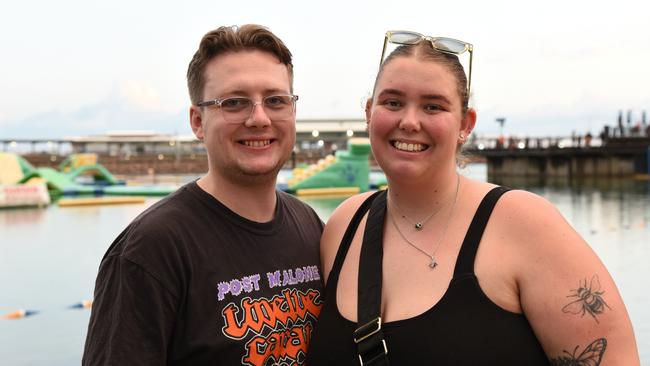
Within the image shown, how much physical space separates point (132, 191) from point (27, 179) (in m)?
3.63

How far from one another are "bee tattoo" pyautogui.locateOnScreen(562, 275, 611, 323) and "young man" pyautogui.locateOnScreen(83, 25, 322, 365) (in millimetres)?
914

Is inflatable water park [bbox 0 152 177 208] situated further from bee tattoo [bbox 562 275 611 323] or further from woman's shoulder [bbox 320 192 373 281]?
bee tattoo [bbox 562 275 611 323]

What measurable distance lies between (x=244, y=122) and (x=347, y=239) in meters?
0.59

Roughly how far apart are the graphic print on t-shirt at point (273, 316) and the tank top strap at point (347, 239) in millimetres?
96

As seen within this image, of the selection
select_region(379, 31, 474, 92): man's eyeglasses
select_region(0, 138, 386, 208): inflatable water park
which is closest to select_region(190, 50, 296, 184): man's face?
select_region(379, 31, 474, 92): man's eyeglasses

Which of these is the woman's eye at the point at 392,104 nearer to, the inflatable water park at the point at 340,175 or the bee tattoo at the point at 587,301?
the bee tattoo at the point at 587,301

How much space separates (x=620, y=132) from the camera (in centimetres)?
3900

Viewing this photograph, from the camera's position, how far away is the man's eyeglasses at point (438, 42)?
2217 millimetres

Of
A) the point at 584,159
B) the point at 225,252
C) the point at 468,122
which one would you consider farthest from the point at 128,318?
the point at 584,159

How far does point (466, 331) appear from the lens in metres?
1.92

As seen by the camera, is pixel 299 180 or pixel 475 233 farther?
pixel 299 180

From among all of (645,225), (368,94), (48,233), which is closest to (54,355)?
(368,94)

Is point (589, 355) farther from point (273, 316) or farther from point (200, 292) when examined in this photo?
point (200, 292)

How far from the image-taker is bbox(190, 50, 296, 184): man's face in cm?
228
